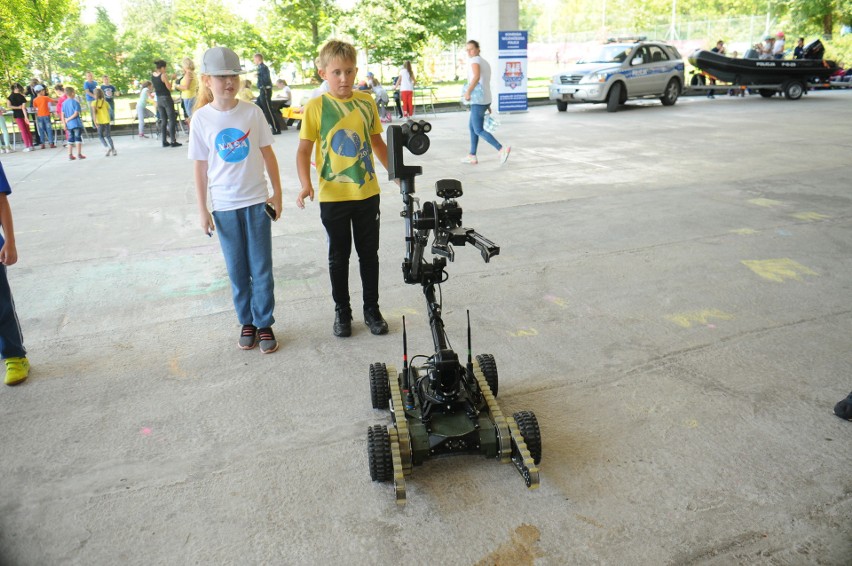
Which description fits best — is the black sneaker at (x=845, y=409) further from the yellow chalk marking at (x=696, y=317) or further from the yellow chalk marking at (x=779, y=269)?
the yellow chalk marking at (x=779, y=269)

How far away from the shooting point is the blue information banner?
62.6ft

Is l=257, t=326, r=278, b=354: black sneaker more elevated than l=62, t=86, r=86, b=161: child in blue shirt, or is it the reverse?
l=62, t=86, r=86, b=161: child in blue shirt

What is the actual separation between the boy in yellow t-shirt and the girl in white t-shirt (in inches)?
11.0

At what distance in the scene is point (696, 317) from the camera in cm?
452

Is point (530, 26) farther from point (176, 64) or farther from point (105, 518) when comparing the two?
point (105, 518)

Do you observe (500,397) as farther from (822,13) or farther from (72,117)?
(822,13)

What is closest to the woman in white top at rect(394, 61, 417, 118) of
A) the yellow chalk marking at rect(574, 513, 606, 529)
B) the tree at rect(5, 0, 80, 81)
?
the tree at rect(5, 0, 80, 81)

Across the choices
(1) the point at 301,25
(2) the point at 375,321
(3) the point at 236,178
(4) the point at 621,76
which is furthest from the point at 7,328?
(1) the point at 301,25

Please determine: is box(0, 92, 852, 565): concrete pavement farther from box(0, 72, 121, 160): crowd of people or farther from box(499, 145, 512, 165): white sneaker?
box(0, 72, 121, 160): crowd of people

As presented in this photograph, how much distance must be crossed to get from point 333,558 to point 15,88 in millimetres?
18540

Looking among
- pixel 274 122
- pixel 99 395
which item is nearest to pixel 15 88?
pixel 274 122

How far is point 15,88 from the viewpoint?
16.6 metres

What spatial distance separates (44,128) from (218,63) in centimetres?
1642

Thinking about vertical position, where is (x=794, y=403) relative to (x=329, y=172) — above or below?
below
